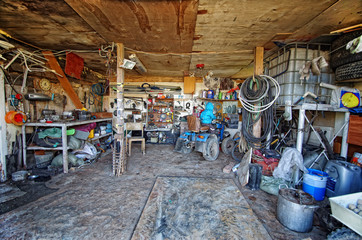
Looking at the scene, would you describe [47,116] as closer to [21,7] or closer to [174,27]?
[21,7]

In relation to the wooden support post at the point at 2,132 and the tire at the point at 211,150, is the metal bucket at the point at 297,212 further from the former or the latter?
the wooden support post at the point at 2,132

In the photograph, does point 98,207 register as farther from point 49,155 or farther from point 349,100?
point 349,100

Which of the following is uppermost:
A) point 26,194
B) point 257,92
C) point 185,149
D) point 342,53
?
point 342,53

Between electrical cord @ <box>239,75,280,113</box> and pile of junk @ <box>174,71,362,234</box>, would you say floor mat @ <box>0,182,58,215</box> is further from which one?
electrical cord @ <box>239,75,280,113</box>

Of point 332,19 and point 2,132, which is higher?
point 332,19

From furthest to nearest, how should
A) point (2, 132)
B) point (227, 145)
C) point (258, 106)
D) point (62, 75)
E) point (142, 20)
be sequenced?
point (227, 145), point (62, 75), point (258, 106), point (2, 132), point (142, 20)

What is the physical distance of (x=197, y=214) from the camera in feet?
6.73

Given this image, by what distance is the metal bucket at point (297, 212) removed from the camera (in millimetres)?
1748

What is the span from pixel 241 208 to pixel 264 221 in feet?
1.04

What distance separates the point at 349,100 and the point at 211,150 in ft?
10.2

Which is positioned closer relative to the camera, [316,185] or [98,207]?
[98,207]

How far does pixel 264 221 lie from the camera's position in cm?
196

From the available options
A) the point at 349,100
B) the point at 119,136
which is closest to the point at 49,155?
the point at 119,136

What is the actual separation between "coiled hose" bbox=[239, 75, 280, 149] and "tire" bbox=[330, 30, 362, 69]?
1.00 meters
